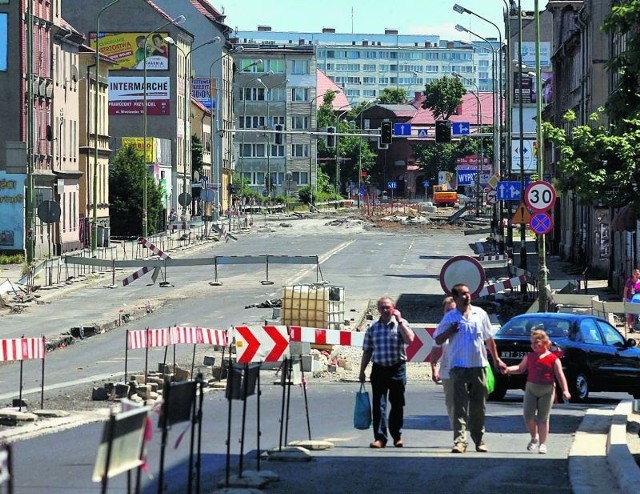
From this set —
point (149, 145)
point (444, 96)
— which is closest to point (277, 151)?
point (444, 96)

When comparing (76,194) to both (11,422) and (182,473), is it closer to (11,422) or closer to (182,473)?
(11,422)

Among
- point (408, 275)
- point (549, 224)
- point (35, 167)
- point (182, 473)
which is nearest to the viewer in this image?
point (182, 473)

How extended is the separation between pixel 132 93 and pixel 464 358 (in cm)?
9039

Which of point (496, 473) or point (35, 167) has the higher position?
point (35, 167)

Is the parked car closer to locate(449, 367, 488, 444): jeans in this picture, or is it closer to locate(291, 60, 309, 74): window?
locate(449, 367, 488, 444): jeans

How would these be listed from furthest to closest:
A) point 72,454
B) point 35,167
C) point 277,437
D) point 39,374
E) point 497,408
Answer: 1. point 35,167
2. point 39,374
3. point 497,408
4. point 277,437
5. point 72,454

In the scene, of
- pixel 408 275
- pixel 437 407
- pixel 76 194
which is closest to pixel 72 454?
pixel 437 407

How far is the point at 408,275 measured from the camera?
5372 cm

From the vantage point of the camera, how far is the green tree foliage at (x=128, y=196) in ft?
263

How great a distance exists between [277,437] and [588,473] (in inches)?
157

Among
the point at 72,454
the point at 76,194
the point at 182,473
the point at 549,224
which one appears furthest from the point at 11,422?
the point at 76,194

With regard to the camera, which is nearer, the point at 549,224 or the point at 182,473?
the point at 182,473

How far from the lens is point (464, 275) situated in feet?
75.5

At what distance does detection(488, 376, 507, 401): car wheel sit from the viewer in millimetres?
21672
